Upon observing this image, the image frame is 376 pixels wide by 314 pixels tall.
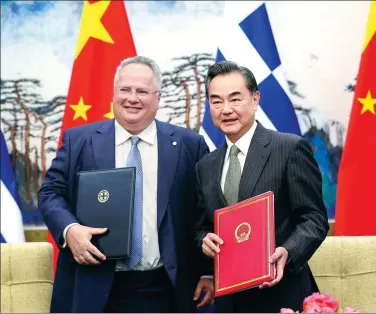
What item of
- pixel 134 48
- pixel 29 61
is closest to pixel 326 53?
pixel 134 48

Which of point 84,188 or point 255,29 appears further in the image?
point 255,29

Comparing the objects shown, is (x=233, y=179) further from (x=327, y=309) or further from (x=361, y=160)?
(x=361, y=160)

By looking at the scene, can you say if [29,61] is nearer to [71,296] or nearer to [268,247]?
[71,296]

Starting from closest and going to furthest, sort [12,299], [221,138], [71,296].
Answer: [71,296]
[12,299]
[221,138]

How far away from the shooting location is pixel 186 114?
3830 mm

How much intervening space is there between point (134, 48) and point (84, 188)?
5.12 feet

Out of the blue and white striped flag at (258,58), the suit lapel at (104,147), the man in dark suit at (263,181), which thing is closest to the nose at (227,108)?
the man in dark suit at (263,181)

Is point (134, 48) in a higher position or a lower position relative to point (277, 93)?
higher

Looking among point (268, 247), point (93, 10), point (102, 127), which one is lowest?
point (268, 247)

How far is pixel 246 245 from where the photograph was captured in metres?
2.03

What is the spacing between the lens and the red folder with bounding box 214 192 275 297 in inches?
77.8

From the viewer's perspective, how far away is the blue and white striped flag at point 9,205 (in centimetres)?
364

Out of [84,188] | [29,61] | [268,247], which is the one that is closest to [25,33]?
[29,61]

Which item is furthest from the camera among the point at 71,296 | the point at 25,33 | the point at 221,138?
the point at 25,33
